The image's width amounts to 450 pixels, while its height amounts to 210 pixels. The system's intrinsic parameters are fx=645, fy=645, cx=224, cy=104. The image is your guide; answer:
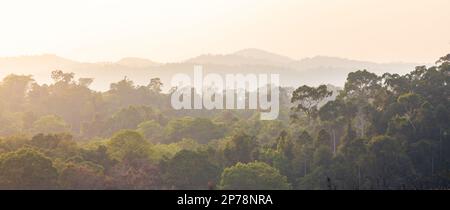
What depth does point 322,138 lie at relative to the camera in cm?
6388

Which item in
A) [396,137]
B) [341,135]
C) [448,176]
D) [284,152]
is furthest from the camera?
[341,135]

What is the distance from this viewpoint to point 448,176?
2109 inches

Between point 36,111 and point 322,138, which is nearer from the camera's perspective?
point 322,138

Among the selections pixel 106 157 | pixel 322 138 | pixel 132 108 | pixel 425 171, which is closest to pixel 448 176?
pixel 425 171

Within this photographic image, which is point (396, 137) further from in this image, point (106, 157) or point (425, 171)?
point (106, 157)

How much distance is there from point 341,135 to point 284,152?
28.8ft

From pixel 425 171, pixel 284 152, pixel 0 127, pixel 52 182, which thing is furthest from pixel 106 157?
pixel 0 127
